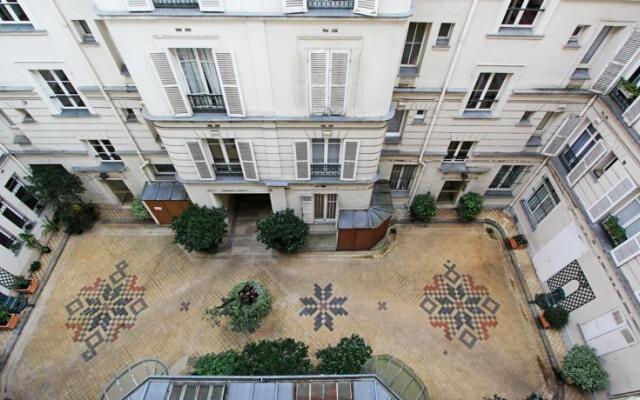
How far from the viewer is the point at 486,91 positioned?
17094mm

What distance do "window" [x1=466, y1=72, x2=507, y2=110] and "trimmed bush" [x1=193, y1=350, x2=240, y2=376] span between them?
16657 mm

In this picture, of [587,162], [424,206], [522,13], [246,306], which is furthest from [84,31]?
[587,162]

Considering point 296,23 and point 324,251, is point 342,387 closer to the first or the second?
point 324,251

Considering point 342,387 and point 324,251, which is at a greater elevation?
point 324,251

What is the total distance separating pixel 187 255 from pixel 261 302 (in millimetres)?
6096

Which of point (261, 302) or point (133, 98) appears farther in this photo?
point (261, 302)

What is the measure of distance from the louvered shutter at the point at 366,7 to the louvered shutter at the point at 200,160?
9.12m

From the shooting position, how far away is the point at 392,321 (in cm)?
1909

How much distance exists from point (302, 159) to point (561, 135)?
1357 cm

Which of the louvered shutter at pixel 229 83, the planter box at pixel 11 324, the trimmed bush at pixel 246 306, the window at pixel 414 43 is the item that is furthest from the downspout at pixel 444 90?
the planter box at pixel 11 324

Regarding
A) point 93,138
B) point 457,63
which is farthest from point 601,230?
point 93,138

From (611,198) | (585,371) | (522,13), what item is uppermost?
(522,13)

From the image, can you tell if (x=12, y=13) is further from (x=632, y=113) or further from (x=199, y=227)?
(x=632, y=113)

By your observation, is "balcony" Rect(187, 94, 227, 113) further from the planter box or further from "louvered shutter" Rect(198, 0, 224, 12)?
the planter box
